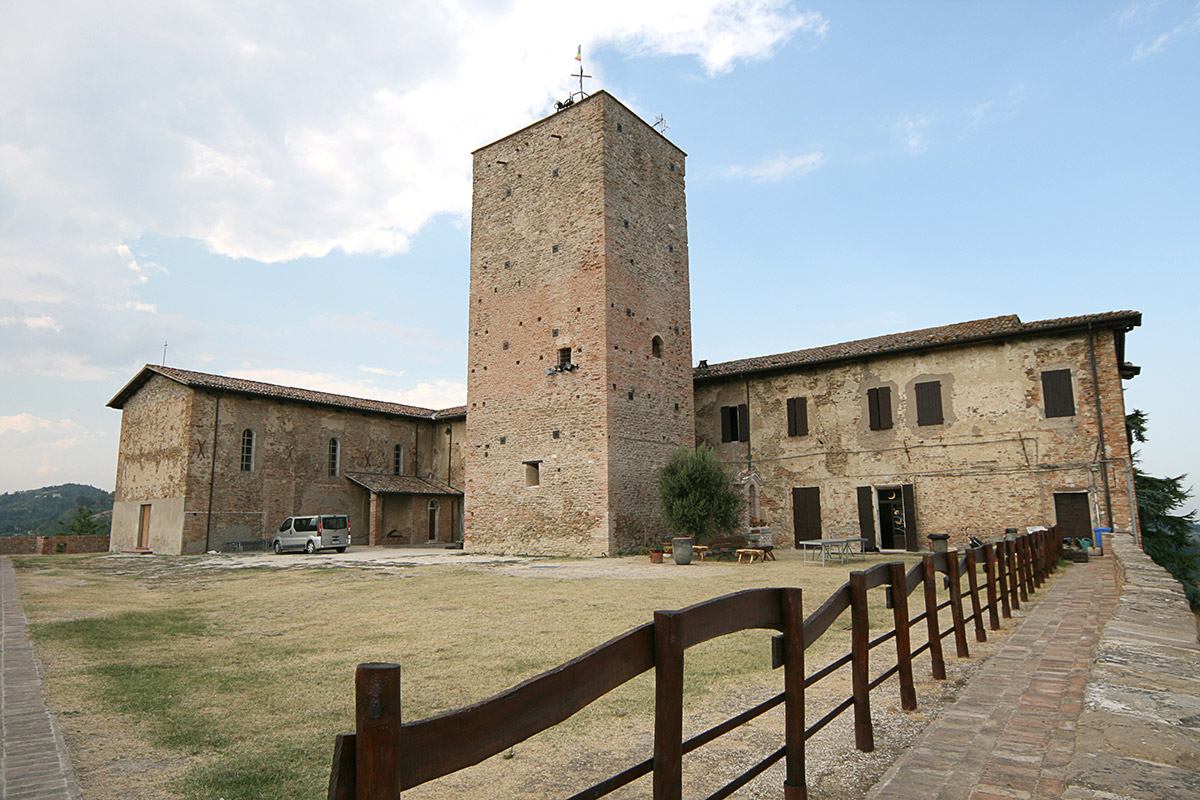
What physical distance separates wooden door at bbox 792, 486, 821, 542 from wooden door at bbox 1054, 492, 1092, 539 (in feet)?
19.4

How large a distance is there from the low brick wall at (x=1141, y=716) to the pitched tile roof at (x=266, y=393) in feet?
81.7

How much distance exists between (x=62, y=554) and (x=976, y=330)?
3217 centimetres

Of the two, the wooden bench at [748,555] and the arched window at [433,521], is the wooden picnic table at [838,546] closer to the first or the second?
the wooden bench at [748,555]

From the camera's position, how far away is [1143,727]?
2.71 m

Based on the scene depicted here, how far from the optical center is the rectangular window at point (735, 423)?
22.2 m

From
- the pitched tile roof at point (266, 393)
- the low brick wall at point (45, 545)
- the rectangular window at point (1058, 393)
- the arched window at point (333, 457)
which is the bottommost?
the low brick wall at point (45, 545)

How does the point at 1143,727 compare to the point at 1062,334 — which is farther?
the point at 1062,334

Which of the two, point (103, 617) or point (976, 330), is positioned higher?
point (976, 330)

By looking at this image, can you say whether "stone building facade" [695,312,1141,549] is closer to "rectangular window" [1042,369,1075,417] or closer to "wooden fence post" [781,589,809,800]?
"rectangular window" [1042,369,1075,417]

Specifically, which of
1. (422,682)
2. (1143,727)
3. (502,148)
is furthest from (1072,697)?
(502,148)

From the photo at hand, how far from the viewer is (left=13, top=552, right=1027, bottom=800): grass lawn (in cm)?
330

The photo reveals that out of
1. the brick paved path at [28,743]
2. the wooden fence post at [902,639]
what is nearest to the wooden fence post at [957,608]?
the wooden fence post at [902,639]

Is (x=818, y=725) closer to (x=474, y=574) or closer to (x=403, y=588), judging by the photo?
(x=403, y=588)

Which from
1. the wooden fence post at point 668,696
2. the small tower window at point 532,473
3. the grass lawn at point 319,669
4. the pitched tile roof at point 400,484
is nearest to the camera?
the wooden fence post at point 668,696
